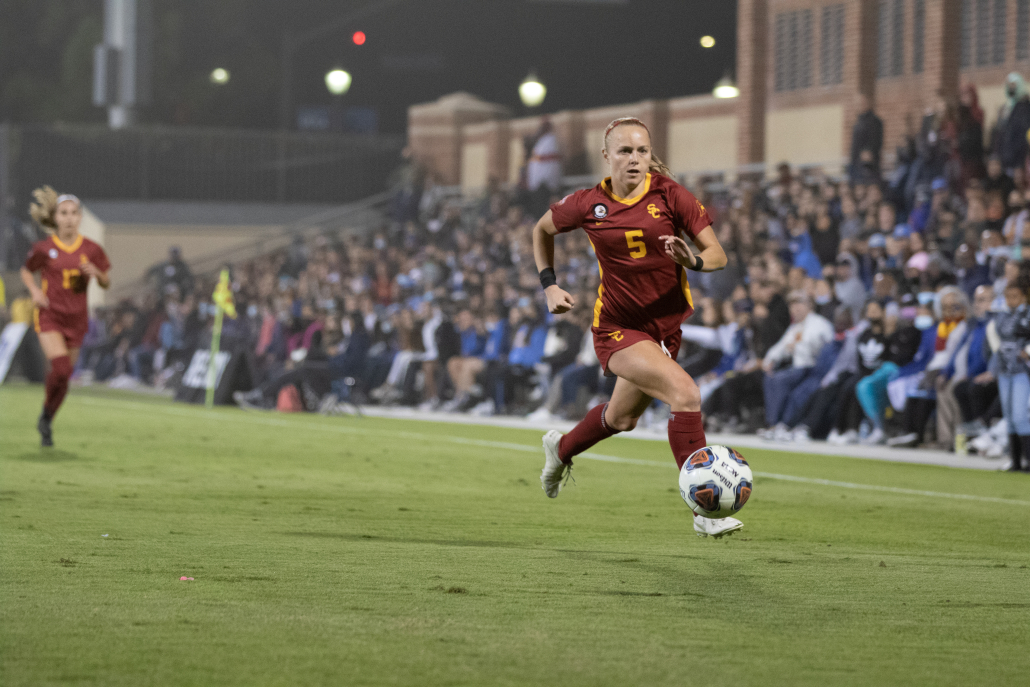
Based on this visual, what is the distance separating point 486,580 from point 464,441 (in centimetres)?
1064

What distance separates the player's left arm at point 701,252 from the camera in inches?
293

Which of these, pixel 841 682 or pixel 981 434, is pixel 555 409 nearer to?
pixel 981 434

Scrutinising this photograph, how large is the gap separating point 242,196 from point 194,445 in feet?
104

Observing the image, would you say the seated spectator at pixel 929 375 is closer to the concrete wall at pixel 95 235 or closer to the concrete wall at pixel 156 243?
the concrete wall at pixel 95 235

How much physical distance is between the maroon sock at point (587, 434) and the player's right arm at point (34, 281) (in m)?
6.58

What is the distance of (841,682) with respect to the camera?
Result: 16.7 feet

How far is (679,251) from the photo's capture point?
7453 mm

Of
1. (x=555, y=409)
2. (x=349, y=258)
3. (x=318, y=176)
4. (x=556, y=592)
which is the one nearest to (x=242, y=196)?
(x=318, y=176)

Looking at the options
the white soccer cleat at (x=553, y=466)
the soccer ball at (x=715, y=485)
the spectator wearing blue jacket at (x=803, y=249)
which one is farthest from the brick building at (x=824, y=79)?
the soccer ball at (x=715, y=485)

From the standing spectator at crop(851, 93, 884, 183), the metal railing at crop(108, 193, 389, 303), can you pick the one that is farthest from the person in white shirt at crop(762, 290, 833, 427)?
the metal railing at crop(108, 193, 389, 303)

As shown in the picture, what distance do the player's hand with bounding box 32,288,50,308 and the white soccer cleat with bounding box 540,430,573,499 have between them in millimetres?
6468

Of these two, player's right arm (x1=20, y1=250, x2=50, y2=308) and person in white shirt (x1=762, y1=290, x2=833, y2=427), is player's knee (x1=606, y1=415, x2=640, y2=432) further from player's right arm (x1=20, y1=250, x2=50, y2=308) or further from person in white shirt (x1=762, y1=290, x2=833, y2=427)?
person in white shirt (x1=762, y1=290, x2=833, y2=427)

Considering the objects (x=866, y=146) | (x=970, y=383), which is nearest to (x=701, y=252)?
(x=970, y=383)

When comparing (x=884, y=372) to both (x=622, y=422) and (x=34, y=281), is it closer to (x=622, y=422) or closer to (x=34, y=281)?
(x=622, y=422)
